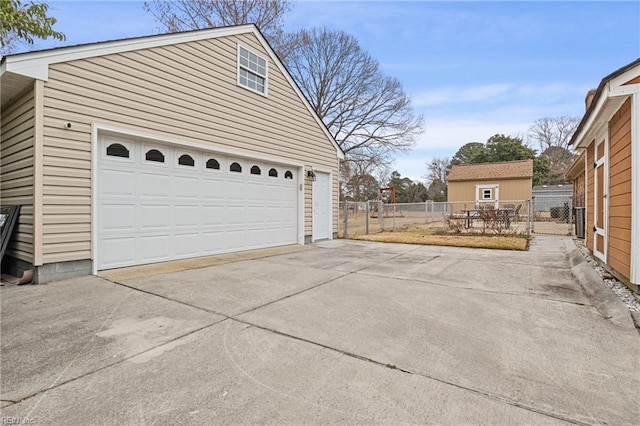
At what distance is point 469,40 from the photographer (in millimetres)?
10055

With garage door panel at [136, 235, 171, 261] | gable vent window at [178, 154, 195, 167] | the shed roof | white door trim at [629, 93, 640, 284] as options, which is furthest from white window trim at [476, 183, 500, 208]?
garage door panel at [136, 235, 171, 261]

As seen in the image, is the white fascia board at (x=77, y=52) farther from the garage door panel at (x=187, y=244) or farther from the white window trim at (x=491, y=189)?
the white window trim at (x=491, y=189)

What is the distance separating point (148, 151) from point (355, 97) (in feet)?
59.3

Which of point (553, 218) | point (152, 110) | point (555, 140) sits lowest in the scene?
point (553, 218)

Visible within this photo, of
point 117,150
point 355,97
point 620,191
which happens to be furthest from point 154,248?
point 355,97

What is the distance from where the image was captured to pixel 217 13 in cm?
1490

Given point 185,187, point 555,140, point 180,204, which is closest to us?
point 180,204

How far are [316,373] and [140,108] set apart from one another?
18.1ft

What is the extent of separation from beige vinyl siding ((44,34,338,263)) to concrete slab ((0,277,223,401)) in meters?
1.27

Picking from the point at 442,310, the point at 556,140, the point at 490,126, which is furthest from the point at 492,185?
the point at 442,310

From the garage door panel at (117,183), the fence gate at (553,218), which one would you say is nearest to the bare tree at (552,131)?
the fence gate at (553,218)

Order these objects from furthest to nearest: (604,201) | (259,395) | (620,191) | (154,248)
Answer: (154,248)
(604,201)
(620,191)
(259,395)

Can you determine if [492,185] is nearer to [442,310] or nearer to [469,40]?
[469,40]

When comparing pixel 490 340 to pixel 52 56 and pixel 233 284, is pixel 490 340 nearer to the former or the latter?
pixel 233 284
